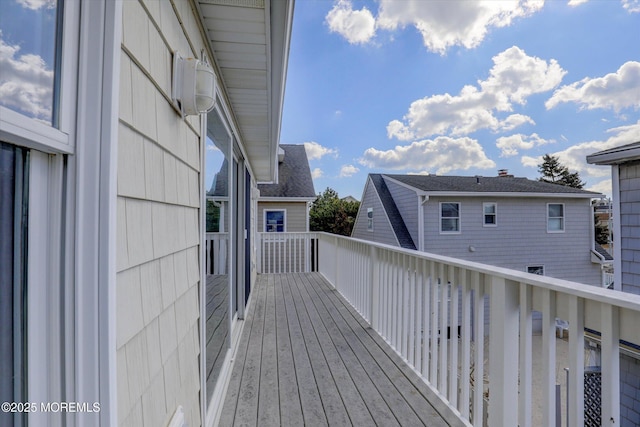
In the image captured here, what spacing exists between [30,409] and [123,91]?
29.2 inches

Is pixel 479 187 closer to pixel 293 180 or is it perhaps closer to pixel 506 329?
pixel 293 180

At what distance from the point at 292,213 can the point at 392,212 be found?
11.4 feet

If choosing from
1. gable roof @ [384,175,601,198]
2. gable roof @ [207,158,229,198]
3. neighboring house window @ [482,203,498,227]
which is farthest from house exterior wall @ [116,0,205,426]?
neighboring house window @ [482,203,498,227]

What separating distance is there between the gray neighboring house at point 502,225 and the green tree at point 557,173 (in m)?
20.9

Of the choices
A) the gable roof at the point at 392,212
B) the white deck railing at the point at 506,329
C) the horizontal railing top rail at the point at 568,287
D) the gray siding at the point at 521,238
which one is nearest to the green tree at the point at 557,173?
the gray siding at the point at 521,238

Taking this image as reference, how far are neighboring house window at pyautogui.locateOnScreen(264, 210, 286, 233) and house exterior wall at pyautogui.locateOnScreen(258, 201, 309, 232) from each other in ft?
0.45

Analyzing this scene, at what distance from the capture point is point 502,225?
9.79 meters

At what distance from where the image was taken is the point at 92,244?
682mm

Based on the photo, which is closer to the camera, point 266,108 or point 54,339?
point 54,339

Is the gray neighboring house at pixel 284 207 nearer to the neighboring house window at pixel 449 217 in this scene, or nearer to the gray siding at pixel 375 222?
the gray siding at pixel 375 222

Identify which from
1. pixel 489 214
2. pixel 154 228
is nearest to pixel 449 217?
pixel 489 214

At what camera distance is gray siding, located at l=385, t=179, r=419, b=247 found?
9.55 m

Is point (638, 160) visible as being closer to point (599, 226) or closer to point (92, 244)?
point (92, 244)

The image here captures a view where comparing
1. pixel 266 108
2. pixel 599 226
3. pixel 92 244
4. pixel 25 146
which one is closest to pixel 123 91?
pixel 25 146
